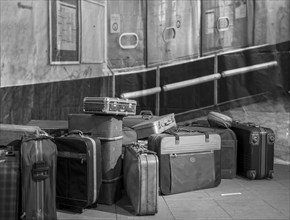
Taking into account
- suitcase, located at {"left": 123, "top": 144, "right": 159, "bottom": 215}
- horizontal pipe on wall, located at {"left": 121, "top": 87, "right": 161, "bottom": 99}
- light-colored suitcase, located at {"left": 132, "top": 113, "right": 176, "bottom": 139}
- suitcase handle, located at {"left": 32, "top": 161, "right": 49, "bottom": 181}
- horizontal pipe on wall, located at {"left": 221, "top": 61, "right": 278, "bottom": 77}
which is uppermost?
horizontal pipe on wall, located at {"left": 221, "top": 61, "right": 278, "bottom": 77}

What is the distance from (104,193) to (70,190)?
40 cm

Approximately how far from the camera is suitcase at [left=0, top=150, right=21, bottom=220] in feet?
11.1

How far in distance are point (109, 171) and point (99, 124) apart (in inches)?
17.8

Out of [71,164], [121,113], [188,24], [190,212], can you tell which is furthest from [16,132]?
[188,24]

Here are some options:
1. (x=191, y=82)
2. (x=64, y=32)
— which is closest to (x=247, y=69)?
(x=191, y=82)

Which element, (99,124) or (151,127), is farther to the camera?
A: (151,127)

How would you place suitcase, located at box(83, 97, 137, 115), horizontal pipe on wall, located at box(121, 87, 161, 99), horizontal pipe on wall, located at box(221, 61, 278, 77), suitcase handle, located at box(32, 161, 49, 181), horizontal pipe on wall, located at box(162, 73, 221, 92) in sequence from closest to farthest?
suitcase handle, located at box(32, 161, 49, 181) < suitcase, located at box(83, 97, 137, 115) < horizontal pipe on wall, located at box(221, 61, 278, 77) < horizontal pipe on wall, located at box(162, 73, 221, 92) < horizontal pipe on wall, located at box(121, 87, 161, 99)

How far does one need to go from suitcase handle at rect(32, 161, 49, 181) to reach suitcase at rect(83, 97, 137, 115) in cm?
93

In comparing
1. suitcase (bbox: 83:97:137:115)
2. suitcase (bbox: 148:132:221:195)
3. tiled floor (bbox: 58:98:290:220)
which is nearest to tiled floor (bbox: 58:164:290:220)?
tiled floor (bbox: 58:98:290:220)

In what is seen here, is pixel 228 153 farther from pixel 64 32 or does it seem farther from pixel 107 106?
pixel 64 32

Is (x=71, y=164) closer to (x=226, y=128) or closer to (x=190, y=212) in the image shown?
(x=190, y=212)

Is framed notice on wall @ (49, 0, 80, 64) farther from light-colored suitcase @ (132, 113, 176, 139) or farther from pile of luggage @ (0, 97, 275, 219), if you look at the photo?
light-colored suitcase @ (132, 113, 176, 139)

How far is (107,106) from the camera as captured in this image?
161 inches

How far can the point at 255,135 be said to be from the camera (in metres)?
5.08
